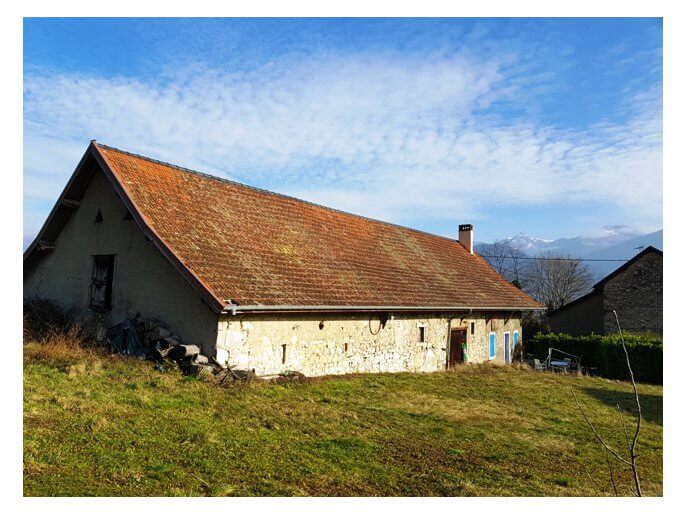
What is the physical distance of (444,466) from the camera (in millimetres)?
7184

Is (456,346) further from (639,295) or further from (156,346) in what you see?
(639,295)

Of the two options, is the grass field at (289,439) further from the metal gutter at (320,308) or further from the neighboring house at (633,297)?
the neighboring house at (633,297)

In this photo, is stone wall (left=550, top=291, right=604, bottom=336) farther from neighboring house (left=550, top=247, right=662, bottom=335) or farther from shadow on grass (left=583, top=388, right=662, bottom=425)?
shadow on grass (left=583, top=388, right=662, bottom=425)

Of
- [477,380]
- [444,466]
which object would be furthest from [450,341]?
[444,466]

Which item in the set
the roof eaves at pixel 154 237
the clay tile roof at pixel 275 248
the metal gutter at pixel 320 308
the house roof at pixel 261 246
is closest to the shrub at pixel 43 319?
the house roof at pixel 261 246

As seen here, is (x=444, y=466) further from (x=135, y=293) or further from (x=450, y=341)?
(x=450, y=341)

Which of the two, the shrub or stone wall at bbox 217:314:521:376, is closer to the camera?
stone wall at bbox 217:314:521:376

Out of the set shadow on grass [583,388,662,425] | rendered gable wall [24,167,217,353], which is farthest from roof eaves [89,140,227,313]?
shadow on grass [583,388,662,425]

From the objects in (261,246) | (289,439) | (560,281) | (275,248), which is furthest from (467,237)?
(560,281)

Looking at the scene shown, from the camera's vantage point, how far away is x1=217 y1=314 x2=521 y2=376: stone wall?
1184 centimetres

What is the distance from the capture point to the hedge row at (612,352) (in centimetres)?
2166

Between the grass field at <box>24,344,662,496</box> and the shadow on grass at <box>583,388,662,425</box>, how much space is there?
89 cm

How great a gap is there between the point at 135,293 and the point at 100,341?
143cm

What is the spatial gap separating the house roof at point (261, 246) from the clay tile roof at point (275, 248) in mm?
36
